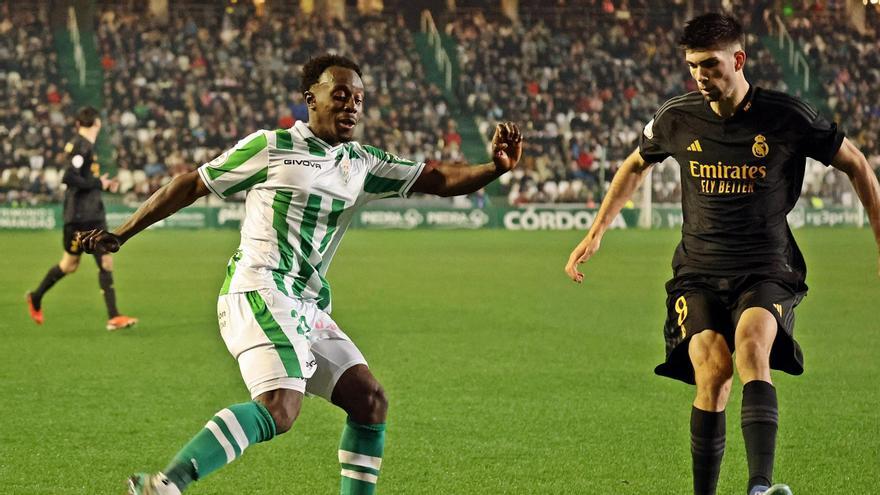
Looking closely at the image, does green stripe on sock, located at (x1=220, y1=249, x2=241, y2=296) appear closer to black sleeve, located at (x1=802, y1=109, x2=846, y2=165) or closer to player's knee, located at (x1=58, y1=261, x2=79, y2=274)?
black sleeve, located at (x1=802, y1=109, x2=846, y2=165)

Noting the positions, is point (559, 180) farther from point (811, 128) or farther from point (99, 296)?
point (811, 128)

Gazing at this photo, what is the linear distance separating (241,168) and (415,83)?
35.8 meters

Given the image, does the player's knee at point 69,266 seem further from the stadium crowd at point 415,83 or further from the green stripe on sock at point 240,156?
the stadium crowd at point 415,83

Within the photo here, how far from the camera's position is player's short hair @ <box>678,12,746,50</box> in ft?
16.9

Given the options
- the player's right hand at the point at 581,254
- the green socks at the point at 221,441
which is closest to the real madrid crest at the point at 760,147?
the player's right hand at the point at 581,254

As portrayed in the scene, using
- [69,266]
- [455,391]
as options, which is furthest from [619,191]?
[69,266]

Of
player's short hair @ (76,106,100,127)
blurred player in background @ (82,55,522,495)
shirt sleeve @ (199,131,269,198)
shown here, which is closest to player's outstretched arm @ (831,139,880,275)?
blurred player in background @ (82,55,522,495)

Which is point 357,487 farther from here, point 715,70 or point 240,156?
point 715,70

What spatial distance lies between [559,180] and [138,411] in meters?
28.0

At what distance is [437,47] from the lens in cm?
4269

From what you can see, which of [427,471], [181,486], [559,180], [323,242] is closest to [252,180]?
[323,242]

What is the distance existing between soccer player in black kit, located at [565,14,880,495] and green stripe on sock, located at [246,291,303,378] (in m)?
1.70

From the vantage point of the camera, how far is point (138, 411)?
7984 millimetres

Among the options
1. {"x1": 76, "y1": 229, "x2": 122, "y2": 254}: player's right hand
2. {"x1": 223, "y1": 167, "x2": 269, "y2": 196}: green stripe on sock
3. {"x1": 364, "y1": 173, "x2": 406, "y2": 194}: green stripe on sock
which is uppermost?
{"x1": 223, "y1": 167, "x2": 269, "y2": 196}: green stripe on sock
